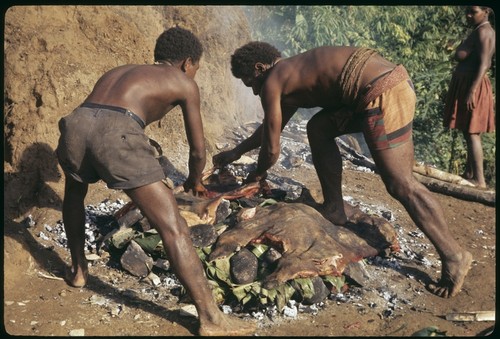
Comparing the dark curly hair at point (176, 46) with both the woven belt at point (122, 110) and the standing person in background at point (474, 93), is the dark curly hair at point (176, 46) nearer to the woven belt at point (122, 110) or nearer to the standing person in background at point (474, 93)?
the woven belt at point (122, 110)

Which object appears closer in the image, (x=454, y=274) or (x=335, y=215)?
(x=454, y=274)

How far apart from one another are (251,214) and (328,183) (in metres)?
0.79

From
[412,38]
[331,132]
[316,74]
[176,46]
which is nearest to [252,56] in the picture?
[316,74]

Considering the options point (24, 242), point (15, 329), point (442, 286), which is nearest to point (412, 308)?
point (442, 286)

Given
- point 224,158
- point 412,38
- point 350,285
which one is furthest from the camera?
point 412,38

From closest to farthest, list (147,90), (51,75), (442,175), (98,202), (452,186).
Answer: (147,90), (98,202), (51,75), (452,186), (442,175)

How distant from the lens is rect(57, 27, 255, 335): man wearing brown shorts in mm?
3834

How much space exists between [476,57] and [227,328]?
4.71 meters

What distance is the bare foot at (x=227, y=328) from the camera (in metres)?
3.79

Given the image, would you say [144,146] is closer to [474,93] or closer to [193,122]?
[193,122]

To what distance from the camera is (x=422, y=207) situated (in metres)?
4.47

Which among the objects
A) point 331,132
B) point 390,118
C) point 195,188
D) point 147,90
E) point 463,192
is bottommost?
point 463,192

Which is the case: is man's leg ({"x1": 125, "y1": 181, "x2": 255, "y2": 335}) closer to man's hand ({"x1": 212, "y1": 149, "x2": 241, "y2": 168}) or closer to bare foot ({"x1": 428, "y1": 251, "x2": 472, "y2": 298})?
bare foot ({"x1": 428, "y1": 251, "x2": 472, "y2": 298})

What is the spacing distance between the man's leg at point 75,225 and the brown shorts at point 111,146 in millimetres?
387
